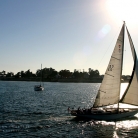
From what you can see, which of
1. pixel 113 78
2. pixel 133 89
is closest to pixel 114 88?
pixel 113 78

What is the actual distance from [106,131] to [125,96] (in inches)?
352

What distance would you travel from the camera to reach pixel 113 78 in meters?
41.2

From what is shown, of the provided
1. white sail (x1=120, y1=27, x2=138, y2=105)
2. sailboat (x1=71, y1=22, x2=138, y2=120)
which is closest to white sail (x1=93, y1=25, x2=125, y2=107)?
sailboat (x1=71, y1=22, x2=138, y2=120)

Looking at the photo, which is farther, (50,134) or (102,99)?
(102,99)

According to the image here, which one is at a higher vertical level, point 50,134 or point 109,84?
point 109,84

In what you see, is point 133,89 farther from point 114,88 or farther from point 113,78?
point 113,78

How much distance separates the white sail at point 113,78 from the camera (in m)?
40.2

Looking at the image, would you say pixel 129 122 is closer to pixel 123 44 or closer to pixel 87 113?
pixel 87 113

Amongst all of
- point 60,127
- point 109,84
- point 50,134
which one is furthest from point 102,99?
point 50,134

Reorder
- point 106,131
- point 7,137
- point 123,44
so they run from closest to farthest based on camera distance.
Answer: point 7,137
point 106,131
point 123,44

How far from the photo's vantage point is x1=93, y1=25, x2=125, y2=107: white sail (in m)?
40.2

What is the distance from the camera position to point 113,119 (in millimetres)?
42438

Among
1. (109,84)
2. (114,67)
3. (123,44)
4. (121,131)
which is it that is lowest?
(121,131)

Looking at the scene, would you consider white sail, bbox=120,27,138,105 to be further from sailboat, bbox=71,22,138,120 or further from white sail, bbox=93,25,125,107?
white sail, bbox=93,25,125,107
